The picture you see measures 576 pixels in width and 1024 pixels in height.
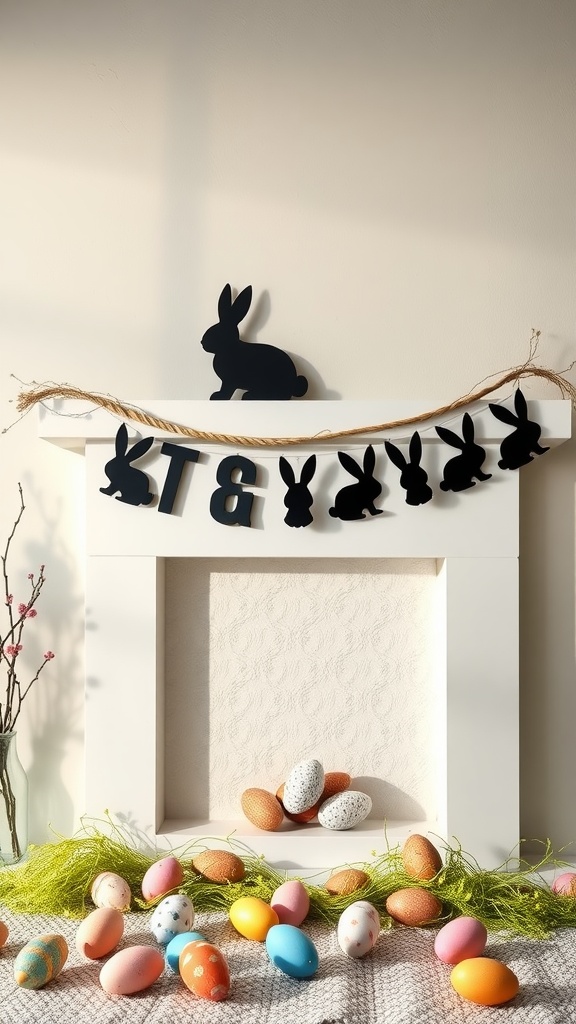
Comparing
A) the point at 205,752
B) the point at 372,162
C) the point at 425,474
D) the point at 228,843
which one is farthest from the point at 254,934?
the point at 372,162

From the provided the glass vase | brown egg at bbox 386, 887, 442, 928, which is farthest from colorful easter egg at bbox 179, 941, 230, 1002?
the glass vase

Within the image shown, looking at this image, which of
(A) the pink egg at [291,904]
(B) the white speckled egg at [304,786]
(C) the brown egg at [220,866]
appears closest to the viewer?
(A) the pink egg at [291,904]

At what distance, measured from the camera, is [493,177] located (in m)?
1.88

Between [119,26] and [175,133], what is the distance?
283 millimetres

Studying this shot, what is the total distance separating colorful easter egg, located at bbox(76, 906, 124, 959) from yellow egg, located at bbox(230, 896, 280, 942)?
21 cm

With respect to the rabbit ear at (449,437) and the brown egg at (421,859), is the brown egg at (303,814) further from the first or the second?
the rabbit ear at (449,437)

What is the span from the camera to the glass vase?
1.78 meters

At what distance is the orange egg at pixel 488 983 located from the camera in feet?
4.20

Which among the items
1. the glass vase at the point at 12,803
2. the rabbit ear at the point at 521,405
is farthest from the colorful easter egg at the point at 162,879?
the rabbit ear at the point at 521,405

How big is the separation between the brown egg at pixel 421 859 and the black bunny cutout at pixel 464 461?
28.4 inches

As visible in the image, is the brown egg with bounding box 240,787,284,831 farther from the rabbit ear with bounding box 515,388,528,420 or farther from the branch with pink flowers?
the rabbit ear with bounding box 515,388,528,420

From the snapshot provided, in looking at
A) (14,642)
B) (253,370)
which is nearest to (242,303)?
(253,370)

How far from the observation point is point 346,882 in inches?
62.6

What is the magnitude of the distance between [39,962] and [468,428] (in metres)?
1.26
